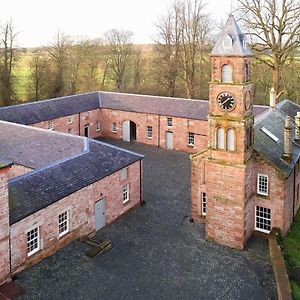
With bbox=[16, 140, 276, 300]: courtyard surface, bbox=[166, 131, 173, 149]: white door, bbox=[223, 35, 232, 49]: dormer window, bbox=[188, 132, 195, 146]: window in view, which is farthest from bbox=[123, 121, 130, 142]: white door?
bbox=[223, 35, 232, 49]: dormer window

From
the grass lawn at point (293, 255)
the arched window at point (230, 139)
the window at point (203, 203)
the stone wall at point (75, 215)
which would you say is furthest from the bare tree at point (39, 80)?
the grass lawn at point (293, 255)

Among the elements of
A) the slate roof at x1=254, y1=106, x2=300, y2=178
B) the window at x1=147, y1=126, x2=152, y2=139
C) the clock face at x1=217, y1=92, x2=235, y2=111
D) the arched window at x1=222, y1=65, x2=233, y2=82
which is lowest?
the window at x1=147, y1=126, x2=152, y2=139

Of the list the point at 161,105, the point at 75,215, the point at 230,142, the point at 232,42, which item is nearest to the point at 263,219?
the point at 230,142

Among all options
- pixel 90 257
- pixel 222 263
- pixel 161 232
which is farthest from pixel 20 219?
pixel 222 263

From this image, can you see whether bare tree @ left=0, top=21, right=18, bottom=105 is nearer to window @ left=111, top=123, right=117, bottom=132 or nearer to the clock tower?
window @ left=111, top=123, right=117, bottom=132

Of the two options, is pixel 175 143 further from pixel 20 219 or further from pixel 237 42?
pixel 20 219

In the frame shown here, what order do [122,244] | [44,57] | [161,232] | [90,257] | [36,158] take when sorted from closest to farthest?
[90,257] < [122,244] < [161,232] < [36,158] < [44,57]
